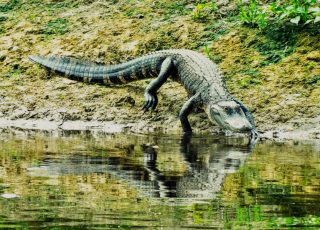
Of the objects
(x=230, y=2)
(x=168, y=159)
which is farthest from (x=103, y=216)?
(x=230, y=2)

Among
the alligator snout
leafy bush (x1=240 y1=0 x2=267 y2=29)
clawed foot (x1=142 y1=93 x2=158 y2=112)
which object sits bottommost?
the alligator snout

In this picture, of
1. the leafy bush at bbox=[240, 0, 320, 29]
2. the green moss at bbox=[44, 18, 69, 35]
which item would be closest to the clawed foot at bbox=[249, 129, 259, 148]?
the leafy bush at bbox=[240, 0, 320, 29]

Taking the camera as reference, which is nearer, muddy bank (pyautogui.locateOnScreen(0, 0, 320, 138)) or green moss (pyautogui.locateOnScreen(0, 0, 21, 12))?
muddy bank (pyautogui.locateOnScreen(0, 0, 320, 138))

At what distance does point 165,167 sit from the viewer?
17.9 ft

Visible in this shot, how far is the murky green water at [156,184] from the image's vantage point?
11.4 ft

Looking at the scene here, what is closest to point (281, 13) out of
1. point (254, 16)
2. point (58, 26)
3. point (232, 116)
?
point (254, 16)

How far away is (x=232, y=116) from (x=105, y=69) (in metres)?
2.44

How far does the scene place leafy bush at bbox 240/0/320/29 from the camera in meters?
9.92

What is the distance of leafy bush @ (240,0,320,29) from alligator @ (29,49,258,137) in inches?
49.7

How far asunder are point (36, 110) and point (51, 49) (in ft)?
6.33

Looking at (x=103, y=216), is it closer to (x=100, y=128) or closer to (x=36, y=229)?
(x=36, y=229)

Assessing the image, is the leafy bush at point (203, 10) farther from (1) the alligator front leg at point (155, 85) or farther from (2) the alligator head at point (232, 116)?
(2) the alligator head at point (232, 116)

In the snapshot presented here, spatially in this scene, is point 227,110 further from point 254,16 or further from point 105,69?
point 254,16

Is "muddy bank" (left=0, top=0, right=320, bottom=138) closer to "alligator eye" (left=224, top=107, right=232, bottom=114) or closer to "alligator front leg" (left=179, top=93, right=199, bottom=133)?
"alligator front leg" (left=179, top=93, right=199, bottom=133)
